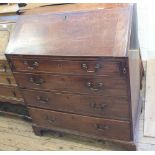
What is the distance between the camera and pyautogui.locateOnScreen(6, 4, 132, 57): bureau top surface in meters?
1.40

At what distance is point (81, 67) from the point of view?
149 centimetres

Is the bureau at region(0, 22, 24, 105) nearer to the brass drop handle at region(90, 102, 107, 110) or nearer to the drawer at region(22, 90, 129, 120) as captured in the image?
the drawer at region(22, 90, 129, 120)

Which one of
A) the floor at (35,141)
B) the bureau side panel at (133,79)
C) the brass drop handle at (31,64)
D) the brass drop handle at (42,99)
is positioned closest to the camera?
the bureau side panel at (133,79)

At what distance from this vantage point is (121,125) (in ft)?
5.38

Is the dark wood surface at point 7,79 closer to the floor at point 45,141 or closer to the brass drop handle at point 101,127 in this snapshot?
the floor at point 45,141

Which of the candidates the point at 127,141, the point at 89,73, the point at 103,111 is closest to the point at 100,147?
the point at 127,141

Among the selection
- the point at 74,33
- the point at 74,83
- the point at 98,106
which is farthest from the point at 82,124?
the point at 74,33

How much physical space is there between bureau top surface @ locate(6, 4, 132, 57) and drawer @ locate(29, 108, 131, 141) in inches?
20.4

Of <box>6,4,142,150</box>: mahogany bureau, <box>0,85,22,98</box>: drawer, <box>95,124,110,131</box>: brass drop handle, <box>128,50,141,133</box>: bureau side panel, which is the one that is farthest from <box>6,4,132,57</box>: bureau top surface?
<box>95,124,110,131</box>: brass drop handle

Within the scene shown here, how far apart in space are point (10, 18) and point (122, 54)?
98cm

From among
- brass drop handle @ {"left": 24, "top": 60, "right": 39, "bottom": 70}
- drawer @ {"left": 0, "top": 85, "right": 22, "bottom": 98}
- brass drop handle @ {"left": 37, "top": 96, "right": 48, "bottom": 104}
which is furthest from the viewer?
drawer @ {"left": 0, "top": 85, "right": 22, "bottom": 98}

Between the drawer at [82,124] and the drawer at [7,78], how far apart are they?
0.90 feet

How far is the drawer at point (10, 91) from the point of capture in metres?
2.02

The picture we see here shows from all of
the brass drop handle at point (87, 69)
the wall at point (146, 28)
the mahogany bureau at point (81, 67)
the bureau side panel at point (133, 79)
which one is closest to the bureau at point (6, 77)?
the mahogany bureau at point (81, 67)
